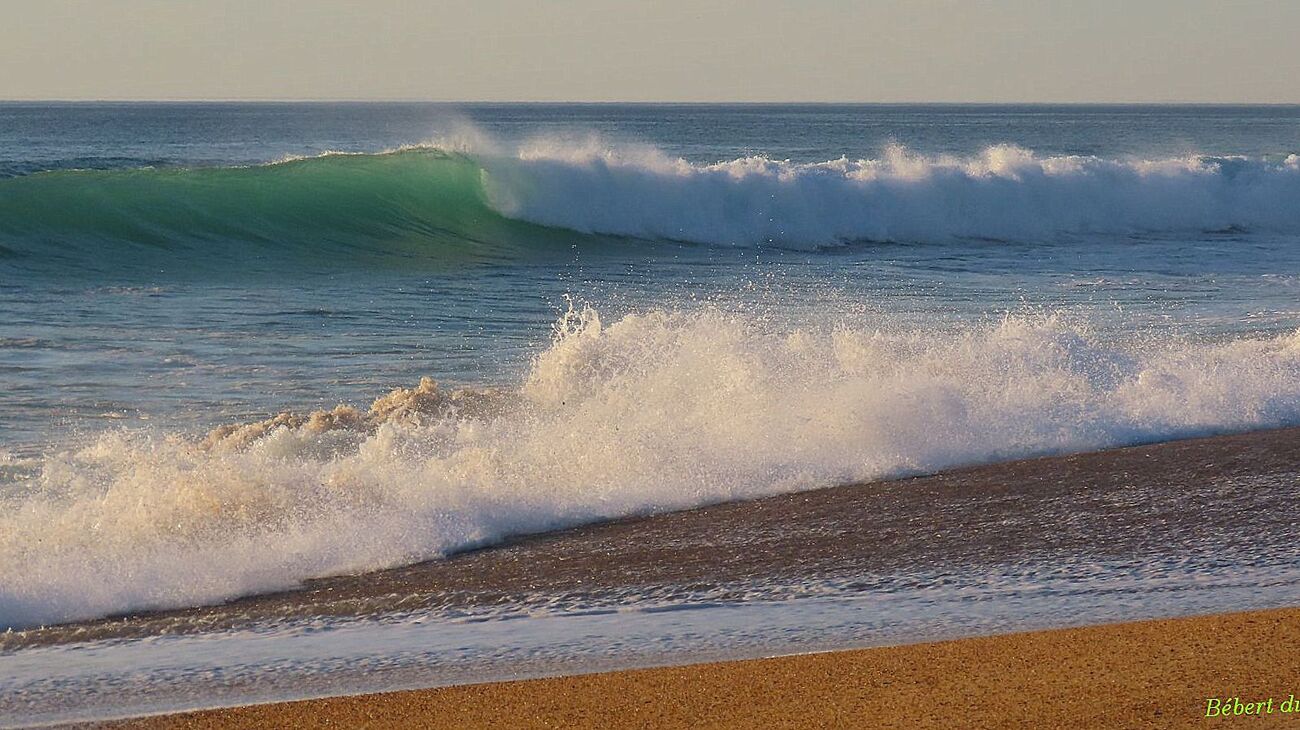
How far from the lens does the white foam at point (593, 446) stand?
615cm

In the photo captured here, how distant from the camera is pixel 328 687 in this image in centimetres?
439

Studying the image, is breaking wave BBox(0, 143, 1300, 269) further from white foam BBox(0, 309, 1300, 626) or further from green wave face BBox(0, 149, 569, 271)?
white foam BBox(0, 309, 1300, 626)

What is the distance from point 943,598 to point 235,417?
5314 millimetres

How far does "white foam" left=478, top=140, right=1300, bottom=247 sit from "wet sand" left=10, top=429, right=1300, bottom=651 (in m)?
17.5

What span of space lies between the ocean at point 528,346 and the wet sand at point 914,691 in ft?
2.71

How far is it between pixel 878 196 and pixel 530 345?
1608 centimetres

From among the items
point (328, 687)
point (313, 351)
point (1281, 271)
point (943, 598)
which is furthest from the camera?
point (1281, 271)

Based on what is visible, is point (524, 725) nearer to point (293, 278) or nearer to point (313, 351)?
point (313, 351)

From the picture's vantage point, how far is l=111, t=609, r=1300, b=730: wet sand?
12.7ft

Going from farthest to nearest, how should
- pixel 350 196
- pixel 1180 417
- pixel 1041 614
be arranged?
pixel 350 196 < pixel 1180 417 < pixel 1041 614

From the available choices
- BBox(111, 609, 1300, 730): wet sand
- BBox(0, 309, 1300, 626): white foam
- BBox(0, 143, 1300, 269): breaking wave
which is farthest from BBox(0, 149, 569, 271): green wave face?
BBox(111, 609, 1300, 730): wet sand

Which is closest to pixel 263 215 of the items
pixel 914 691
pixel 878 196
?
pixel 878 196

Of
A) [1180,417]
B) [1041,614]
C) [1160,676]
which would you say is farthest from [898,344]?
[1160,676]

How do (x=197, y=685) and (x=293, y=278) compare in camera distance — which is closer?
(x=197, y=685)
